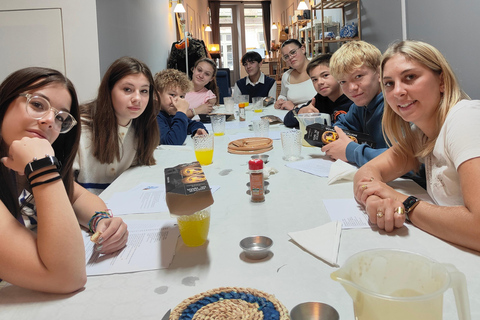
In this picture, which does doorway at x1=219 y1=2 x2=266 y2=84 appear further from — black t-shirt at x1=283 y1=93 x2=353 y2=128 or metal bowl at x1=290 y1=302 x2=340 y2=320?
metal bowl at x1=290 y1=302 x2=340 y2=320

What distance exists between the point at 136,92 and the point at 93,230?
0.97 meters

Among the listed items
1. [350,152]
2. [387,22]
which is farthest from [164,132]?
[387,22]

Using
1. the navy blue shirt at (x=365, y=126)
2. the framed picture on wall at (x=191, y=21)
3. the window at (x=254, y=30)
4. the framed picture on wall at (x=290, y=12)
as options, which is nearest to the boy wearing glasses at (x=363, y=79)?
the navy blue shirt at (x=365, y=126)

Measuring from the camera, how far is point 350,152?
1722 millimetres

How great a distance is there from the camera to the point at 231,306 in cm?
66

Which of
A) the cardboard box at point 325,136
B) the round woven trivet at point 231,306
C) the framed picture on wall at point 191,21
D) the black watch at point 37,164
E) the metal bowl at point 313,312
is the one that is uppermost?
the framed picture on wall at point 191,21

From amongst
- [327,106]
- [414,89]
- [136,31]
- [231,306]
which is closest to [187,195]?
[231,306]

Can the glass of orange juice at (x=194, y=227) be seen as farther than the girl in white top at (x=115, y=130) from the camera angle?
No

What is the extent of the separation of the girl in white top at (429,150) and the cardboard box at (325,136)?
1.41 feet

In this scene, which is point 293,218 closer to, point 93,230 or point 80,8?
point 93,230

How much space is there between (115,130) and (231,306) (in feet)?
4.63

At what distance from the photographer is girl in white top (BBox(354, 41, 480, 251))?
917 millimetres

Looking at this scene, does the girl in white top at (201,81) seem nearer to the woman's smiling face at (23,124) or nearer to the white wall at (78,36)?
the white wall at (78,36)

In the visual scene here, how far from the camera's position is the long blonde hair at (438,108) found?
1120mm
